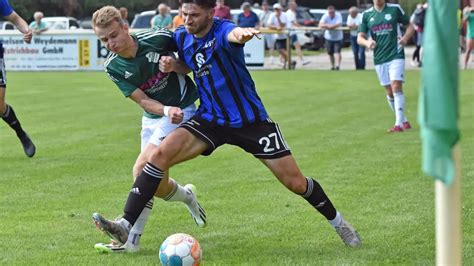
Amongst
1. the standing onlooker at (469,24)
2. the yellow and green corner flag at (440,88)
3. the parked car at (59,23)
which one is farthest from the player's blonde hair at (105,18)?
the parked car at (59,23)

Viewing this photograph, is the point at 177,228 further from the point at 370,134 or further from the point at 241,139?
the point at 370,134

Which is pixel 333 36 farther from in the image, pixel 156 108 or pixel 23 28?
pixel 156 108

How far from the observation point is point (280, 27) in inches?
1328

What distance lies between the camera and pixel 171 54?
732 centimetres

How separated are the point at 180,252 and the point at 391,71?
9.96 meters

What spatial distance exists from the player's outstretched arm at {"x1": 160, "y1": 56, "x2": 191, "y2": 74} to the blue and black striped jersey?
0.07m

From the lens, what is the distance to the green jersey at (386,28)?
15.8 m

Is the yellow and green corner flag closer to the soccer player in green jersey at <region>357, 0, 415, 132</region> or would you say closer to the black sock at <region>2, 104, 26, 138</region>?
the black sock at <region>2, 104, 26, 138</region>

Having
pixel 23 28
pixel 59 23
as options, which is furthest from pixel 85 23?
pixel 23 28

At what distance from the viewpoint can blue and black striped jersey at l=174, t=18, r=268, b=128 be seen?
6.89m

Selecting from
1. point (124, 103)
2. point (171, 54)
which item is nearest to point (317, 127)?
point (124, 103)

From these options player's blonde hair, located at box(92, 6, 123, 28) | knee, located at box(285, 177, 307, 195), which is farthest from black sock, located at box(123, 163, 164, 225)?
player's blonde hair, located at box(92, 6, 123, 28)

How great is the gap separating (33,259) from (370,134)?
8735 millimetres

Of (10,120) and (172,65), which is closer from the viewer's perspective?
(172,65)
